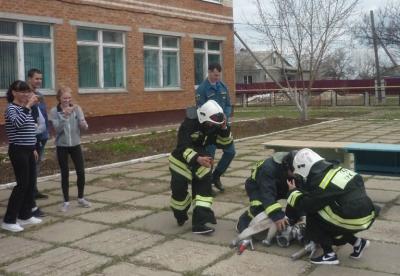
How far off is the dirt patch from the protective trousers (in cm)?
389

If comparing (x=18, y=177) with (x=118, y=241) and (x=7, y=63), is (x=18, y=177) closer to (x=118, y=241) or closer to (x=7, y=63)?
(x=118, y=241)

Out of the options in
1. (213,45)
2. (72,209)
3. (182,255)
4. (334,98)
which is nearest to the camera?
(182,255)

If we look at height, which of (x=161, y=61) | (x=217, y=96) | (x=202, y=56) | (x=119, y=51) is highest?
(x=202, y=56)

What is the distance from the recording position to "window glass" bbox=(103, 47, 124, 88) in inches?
653

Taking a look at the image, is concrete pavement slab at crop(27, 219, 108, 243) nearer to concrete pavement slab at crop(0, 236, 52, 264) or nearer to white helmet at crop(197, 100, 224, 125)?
concrete pavement slab at crop(0, 236, 52, 264)

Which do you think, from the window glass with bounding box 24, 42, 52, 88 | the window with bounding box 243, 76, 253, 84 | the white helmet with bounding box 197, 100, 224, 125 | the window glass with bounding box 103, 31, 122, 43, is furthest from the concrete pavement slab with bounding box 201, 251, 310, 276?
the window with bounding box 243, 76, 253, 84

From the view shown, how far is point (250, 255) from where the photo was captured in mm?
4680

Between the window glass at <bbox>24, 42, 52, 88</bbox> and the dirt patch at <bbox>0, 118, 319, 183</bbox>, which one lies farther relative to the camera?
the window glass at <bbox>24, 42, 52, 88</bbox>

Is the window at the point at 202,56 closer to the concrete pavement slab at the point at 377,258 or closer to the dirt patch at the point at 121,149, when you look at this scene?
the dirt patch at the point at 121,149

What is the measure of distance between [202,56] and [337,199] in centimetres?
1716

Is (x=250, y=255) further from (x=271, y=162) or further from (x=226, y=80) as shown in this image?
(x=226, y=80)

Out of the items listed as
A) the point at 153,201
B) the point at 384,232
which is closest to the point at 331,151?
the point at 384,232

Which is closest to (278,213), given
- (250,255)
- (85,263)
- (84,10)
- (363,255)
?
(250,255)

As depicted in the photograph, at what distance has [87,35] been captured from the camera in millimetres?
15812
